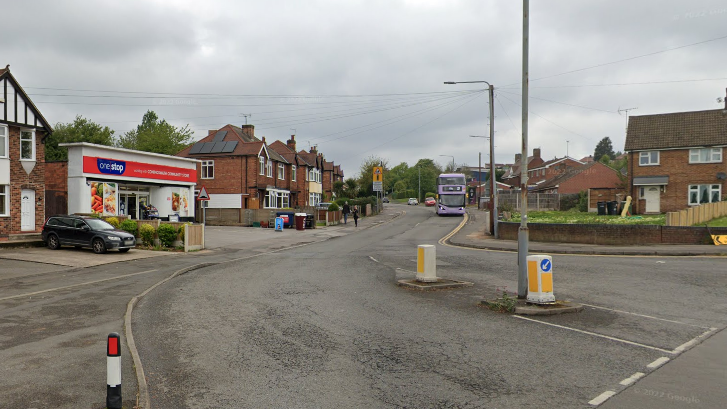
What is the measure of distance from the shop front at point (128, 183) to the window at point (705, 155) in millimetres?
38645

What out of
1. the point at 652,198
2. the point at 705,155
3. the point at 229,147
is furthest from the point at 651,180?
the point at 229,147

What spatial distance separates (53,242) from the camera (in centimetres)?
2161

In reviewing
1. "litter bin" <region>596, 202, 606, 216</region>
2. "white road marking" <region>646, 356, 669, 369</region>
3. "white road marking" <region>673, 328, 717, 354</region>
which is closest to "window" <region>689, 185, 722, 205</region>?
"litter bin" <region>596, 202, 606, 216</region>

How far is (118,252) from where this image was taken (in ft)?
70.1

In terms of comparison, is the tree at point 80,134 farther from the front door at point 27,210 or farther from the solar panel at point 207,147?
the front door at point 27,210

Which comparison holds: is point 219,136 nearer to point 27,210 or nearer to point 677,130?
point 27,210

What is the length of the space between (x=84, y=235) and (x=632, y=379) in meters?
21.1

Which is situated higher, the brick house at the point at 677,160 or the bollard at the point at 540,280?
the brick house at the point at 677,160

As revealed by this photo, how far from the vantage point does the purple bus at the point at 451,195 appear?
51.8 metres

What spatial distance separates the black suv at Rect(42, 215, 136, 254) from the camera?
67.7 ft

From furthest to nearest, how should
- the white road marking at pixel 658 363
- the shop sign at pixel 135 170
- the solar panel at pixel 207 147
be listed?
the solar panel at pixel 207 147
the shop sign at pixel 135 170
the white road marking at pixel 658 363

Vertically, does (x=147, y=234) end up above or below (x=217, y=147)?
below

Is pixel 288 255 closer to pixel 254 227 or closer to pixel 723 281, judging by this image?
pixel 723 281

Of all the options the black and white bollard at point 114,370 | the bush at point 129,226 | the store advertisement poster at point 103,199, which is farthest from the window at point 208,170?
the black and white bollard at point 114,370
